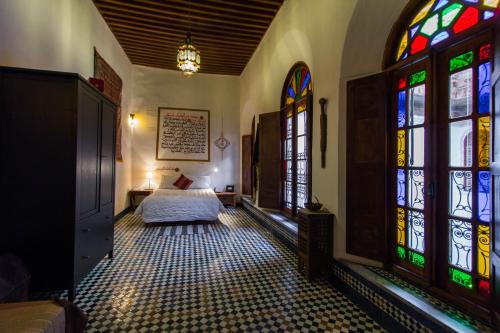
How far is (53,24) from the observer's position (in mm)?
2887

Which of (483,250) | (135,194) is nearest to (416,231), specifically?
(483,250)

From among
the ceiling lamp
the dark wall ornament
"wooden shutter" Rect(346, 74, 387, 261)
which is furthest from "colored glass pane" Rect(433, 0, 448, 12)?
the ceiling lamp

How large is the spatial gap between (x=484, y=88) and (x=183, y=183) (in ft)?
18.1

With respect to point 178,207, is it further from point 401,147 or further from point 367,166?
point 401,147

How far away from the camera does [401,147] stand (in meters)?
2.28

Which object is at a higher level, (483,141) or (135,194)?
(483,141)

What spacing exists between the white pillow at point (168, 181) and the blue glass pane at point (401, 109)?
5036mm

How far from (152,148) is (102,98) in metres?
4.19

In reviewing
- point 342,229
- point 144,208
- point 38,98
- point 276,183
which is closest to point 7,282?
point 38,98

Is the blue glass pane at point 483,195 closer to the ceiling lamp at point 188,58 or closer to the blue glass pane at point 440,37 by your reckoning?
the blue glass pane at point 440,37

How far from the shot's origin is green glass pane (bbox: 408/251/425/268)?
6.74 feet

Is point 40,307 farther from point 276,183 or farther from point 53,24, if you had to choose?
point 276,183

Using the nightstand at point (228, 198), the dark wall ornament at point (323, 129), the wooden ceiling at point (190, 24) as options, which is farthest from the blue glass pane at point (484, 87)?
the nightstand at point (228, 198)

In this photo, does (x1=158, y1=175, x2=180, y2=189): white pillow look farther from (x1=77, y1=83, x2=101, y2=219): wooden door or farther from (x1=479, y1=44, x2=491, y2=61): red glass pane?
(x1=479, y1=44, x2=491, y2=61): red glass pane
